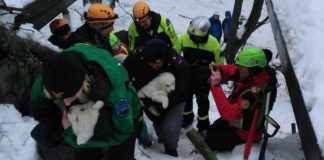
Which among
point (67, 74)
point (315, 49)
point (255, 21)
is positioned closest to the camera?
point (67, 74)

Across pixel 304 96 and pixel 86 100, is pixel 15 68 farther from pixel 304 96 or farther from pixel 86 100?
pixel 304 96

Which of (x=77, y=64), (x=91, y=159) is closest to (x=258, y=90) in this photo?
(x=91, y=159)

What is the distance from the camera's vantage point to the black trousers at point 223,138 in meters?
5.17

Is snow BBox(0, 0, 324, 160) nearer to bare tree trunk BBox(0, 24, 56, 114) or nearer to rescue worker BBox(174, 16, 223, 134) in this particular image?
bare tree trunk BBox(0, 24, 56, 114)

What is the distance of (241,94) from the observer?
188 inches

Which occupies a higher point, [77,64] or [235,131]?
[77,64]

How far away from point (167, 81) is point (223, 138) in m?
1.01


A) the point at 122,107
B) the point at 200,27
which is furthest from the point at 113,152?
the point at 200,27

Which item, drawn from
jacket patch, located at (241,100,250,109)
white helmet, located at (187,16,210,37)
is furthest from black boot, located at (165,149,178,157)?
white helmet, located at (187,16,210,37)

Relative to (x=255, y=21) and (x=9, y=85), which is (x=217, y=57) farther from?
(x=255, y=21)

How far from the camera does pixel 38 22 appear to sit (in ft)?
21.0

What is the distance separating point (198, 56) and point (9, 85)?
2724mm

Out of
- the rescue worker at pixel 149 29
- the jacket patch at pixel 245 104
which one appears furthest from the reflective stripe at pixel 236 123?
the rescue worker at pixel 149 29

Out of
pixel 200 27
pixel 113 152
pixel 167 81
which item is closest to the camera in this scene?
pixel 113 152
